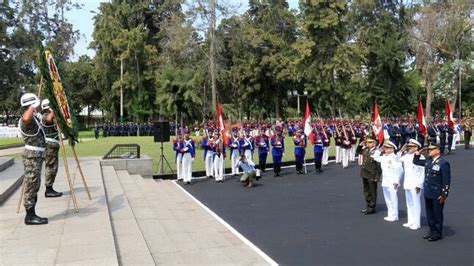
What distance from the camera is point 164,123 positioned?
16.8 m

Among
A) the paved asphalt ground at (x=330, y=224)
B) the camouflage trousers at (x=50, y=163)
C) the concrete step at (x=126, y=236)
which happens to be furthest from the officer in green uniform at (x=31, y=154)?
the paved asphalt ground at (x=330, y=224)

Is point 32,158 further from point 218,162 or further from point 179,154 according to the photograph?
point 218,162

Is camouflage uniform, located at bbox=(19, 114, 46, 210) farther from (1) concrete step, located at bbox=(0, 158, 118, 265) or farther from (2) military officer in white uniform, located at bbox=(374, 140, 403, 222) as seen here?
(2) military officer in white uniform, located at bbox=(374, 140, 403, 222)

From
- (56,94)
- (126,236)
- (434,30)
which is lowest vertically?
(126,236)

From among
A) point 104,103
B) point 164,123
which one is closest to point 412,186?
point 164,123

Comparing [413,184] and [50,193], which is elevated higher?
[413,184]

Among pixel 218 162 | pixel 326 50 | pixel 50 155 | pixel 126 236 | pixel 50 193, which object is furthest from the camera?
pixel 326 50

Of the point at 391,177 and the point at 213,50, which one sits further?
the point at 213,50

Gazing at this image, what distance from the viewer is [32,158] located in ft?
24.4

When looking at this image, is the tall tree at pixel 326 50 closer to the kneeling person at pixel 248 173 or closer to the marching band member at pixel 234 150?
the marching band member at pixel 234 150

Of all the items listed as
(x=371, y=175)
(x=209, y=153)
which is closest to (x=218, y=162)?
(x=209, y=153)

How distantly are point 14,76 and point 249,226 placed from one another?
4056cm

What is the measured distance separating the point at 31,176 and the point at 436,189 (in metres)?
6.26

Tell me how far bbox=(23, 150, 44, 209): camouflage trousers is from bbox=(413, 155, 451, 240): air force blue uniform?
6104 mm
